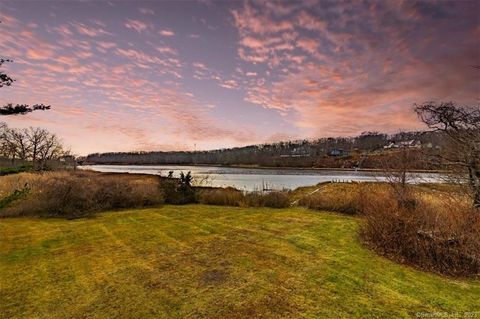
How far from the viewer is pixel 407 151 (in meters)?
10.4

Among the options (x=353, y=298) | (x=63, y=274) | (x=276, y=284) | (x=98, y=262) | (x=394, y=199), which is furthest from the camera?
(x=394, y=199)

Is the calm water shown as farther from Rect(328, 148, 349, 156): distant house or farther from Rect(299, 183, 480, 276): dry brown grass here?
Rect(328, 148, 349, 156): distant house

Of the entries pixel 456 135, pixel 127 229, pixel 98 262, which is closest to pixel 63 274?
pixel 98 262

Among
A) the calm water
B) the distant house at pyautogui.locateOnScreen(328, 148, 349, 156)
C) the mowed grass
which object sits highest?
the distant house at pyautogui.locateOnScreen(328, 148, 349, 156)

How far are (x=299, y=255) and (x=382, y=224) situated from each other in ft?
7.41

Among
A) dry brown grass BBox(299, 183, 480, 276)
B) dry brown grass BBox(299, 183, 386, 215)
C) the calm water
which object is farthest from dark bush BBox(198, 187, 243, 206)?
dry brown grass BBox(299, 183, 480, 276)

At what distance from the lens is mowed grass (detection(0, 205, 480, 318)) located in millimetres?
3945

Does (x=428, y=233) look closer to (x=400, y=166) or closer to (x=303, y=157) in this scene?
(x=400, y=166)

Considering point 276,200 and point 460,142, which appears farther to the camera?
point 276,200

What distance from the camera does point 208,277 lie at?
4.96 metres

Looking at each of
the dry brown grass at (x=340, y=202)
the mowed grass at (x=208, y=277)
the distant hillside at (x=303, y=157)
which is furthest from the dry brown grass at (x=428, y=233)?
the distant hillside at (x=303, y=157)

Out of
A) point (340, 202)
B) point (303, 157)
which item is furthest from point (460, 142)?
point (303, 157)

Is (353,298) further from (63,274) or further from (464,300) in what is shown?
(63,274)

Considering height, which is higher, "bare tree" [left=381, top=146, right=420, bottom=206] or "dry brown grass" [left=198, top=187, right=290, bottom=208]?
"bare tree" [left=381, top=146, right=420, bottom=206]
